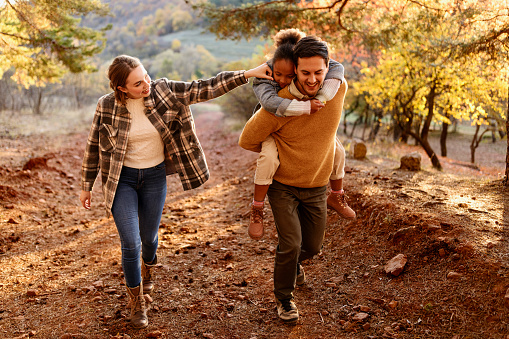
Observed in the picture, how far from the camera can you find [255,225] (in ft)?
10.9

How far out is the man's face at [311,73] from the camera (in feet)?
9.20

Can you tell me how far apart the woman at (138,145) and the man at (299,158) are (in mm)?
376

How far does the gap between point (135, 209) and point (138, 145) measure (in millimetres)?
530

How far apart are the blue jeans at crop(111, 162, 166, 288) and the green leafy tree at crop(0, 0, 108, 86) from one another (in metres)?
5.98

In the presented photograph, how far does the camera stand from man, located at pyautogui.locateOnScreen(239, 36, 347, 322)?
2.87 m

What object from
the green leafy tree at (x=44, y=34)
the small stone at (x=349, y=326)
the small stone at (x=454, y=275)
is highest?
the green leafy tree at (x=44, y=34)

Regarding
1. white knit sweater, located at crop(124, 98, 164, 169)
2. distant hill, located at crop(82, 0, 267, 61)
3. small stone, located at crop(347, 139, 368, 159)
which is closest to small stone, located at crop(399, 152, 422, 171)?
small stone, located at crop(347, 139, 368, 159)

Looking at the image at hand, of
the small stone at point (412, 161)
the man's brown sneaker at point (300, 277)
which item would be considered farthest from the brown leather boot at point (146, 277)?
the small stone at point (412, 161)

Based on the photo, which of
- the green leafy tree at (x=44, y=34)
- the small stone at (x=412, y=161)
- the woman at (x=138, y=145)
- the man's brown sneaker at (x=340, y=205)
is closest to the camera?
the woman at (x=138, y=145)

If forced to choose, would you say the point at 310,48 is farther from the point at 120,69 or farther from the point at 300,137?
the point at 120,69

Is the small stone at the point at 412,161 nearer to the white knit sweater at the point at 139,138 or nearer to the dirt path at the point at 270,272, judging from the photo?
the dirt path at the point at 270,272

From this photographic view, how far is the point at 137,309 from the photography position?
341 cm

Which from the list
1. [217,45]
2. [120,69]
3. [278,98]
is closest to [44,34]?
[120,69]

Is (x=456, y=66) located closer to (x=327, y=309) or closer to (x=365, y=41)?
(x=365, y=41)
